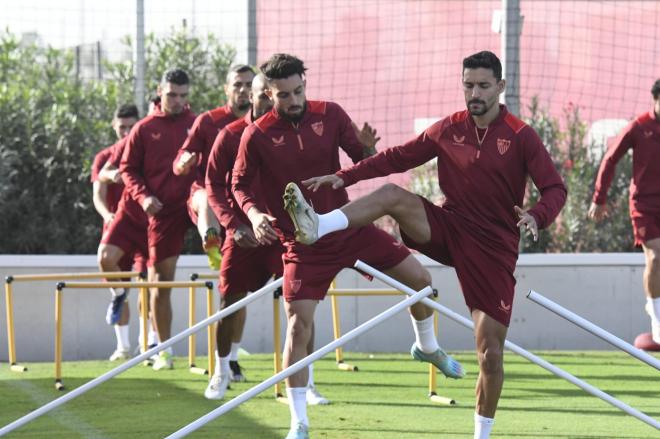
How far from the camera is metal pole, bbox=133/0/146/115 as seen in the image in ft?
46.8

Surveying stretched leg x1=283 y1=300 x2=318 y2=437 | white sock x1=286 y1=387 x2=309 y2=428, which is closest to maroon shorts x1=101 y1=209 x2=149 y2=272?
stretched leg x1=283 y1=300 x2=318 y2=437

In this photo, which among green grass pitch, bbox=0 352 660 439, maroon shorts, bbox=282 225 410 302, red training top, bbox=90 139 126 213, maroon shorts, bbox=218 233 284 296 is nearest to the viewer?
maroon shorts, bbox=282 225 410 302

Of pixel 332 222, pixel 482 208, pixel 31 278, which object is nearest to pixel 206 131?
pixel 31 278

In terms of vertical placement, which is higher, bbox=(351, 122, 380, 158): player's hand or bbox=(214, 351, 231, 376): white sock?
bbox=(351, 122, 380, 158): player's hand

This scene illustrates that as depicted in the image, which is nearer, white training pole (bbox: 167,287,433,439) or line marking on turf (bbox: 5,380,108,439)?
white training pole (bbox: 167,287,433,439)

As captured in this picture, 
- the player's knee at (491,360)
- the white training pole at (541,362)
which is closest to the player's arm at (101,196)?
the white training pole at (541,362)

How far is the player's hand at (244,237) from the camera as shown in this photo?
9.09 m

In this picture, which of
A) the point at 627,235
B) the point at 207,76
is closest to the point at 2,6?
the point at 207,76

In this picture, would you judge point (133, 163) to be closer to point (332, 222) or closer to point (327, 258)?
point (327, 258)

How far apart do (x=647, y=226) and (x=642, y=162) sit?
0.53 meters

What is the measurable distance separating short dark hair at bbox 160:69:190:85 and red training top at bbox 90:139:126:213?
5.92 feet

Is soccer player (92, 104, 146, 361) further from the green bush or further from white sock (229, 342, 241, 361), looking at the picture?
white sock (229, 342, 241, 361)

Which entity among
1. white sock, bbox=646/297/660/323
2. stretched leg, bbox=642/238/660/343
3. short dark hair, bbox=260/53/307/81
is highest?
short dark hair, bbox=260/53/307/81

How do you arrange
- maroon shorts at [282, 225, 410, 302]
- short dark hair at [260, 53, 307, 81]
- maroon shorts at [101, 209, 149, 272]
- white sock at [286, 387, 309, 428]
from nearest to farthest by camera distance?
white sock at [286, 387, 309, 428], short dark hair at [260, 53, 307, 81], maroon shorts at [282, 225, 410, 302], maroon shorts at [101, 209, 149, 272]
